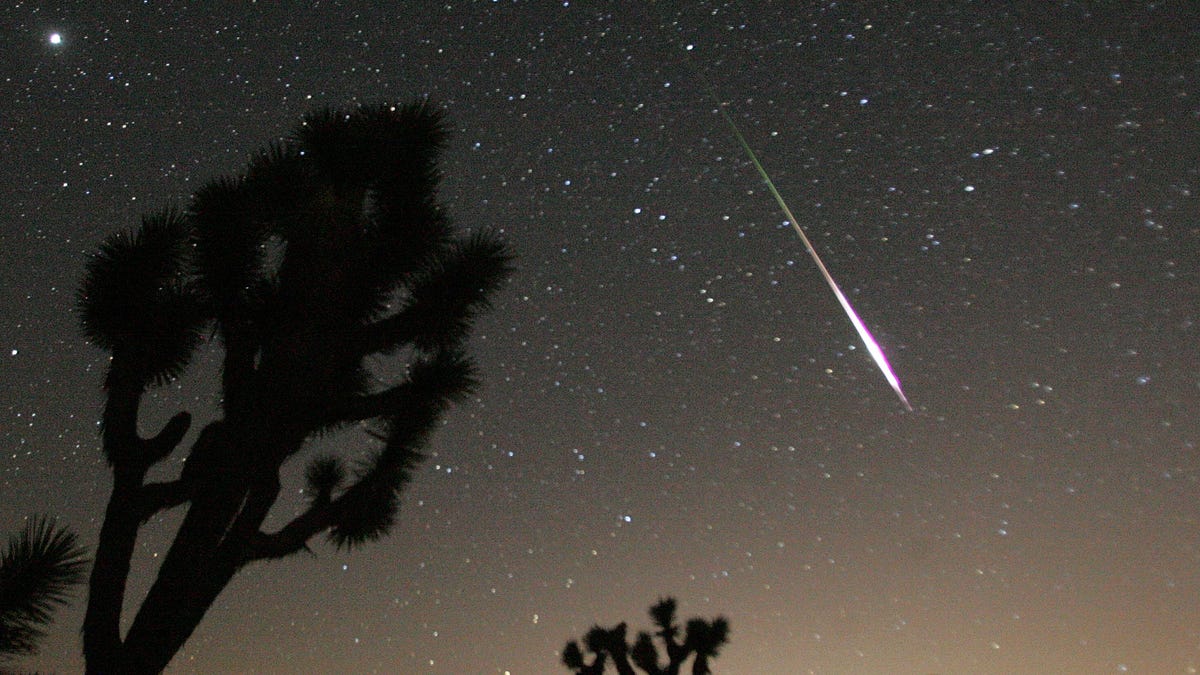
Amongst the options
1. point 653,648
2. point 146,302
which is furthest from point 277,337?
point 653,648

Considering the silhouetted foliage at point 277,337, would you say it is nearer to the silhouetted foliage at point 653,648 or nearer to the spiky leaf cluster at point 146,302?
the spiky leaf cluster at point 146,302

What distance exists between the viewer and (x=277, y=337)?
4449mm

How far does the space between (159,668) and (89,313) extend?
220cm

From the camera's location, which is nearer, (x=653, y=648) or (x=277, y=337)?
(x=277, y=337)

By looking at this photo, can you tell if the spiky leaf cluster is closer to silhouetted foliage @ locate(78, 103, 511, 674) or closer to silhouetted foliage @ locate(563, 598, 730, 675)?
silhouetted foliage @ locate(78, 103, 511, 674)

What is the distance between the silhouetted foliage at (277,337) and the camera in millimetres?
3975

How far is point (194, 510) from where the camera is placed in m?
4.04

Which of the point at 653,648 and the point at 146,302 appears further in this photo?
the point at 653,648

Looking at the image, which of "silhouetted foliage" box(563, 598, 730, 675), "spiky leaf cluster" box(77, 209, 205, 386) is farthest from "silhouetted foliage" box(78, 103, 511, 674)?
"silhouetted foliage" box(563, 598, 730, 675)

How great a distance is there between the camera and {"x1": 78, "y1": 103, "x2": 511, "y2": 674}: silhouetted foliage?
397 centimetres

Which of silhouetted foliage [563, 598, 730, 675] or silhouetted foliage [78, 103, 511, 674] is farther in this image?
silhouetted foliage [563, 598, 730, 675]

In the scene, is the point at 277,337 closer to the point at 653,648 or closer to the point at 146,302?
the point at 146,302

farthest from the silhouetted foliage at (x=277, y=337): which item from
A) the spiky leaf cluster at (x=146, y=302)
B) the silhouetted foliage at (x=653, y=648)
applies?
the silhouetted foliage at (x=653, y=648)

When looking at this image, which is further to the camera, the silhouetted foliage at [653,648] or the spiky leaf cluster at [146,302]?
the silhouetted foliage at [653,648]
